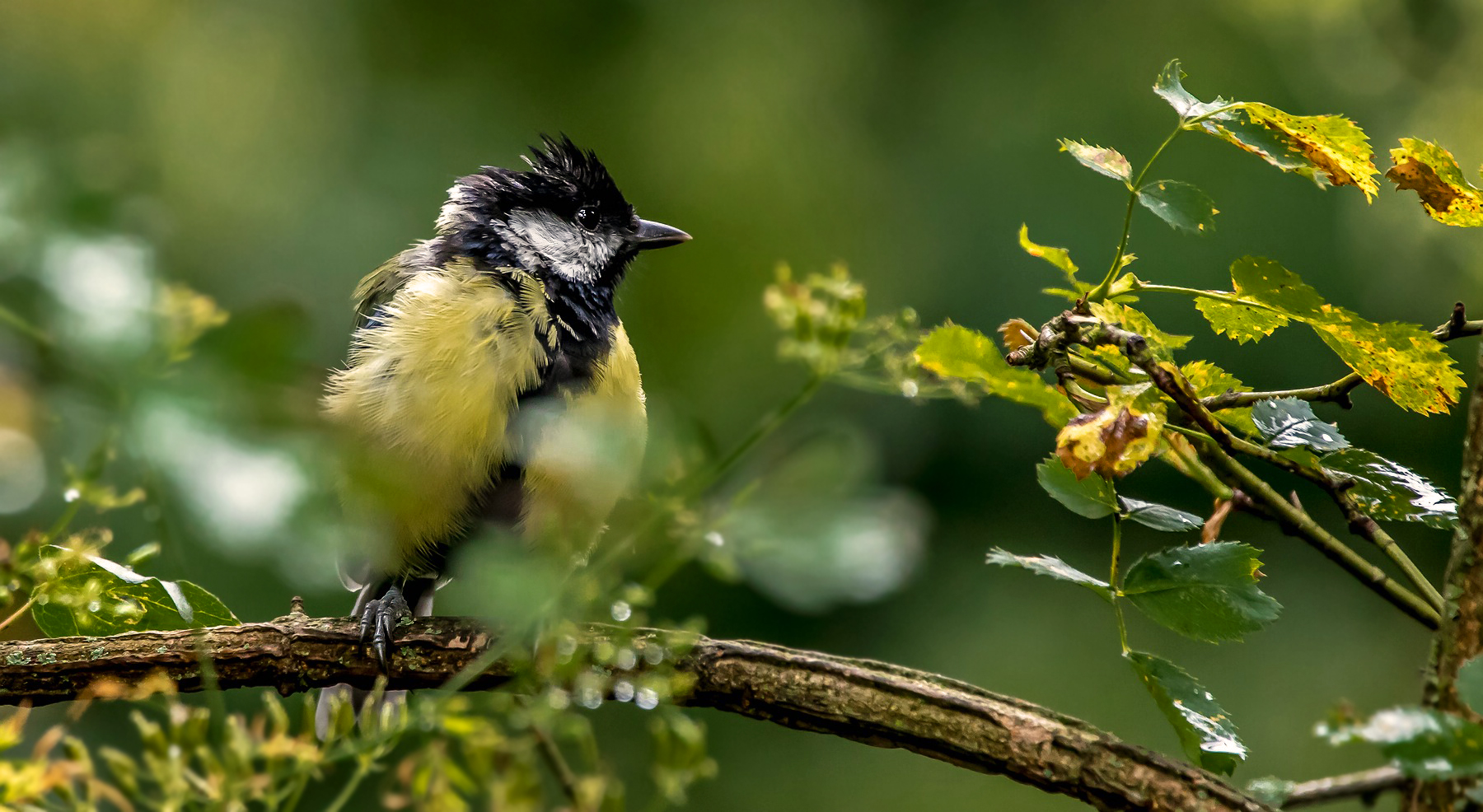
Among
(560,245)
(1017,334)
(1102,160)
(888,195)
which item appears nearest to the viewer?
(1102,160)

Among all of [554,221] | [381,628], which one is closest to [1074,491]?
[381,628]

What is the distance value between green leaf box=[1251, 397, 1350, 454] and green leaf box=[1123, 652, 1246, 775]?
0.96 ft

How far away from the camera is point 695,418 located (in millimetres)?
1130

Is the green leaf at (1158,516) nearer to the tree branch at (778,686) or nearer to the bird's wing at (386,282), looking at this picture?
the tree branch at (778,686)

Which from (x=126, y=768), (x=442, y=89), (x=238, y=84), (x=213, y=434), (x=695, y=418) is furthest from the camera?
(x=442, y=89)

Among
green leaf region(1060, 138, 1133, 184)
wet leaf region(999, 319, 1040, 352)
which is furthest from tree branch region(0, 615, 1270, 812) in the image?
green leaf region(1060, 138, 1133, 184)

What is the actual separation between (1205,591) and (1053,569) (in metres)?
0.17

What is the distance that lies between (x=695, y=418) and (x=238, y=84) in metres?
4.58

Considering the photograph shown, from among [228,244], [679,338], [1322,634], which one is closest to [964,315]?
[679,338]

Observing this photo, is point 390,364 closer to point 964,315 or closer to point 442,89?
point 964,315

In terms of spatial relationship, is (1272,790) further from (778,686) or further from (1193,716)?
(778,686)

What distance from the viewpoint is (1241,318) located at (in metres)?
1.44

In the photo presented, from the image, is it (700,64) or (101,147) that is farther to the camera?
(700,64)

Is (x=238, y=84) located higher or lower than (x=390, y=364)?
higher
